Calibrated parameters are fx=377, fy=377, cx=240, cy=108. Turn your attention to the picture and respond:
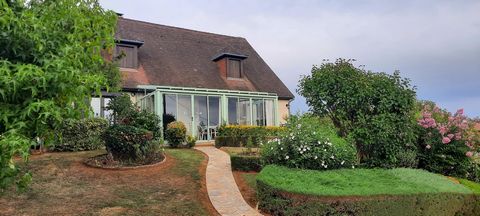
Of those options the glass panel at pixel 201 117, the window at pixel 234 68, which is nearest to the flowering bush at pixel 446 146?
the glass panel at pixel 201 117

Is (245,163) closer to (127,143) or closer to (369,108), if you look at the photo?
(127,143)

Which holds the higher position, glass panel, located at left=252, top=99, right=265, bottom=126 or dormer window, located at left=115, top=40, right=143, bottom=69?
dormer window, located at left=115, top=40, right=143, bottom=69

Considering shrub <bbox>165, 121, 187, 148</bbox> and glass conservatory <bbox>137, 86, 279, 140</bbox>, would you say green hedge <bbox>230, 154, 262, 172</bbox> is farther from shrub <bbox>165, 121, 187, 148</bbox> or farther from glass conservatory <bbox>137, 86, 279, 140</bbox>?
glass conservatory <bbox>137, 86, 279, 140</bbox>

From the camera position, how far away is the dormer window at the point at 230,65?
1011 inches

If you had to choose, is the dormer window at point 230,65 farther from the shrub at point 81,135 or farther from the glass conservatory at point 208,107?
the shrub at point 81,135

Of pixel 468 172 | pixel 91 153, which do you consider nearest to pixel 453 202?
pixel 468 172

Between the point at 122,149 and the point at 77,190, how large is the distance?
9.12 ft

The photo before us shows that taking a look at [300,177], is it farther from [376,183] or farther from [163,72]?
[163,72]

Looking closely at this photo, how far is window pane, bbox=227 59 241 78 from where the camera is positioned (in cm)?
2583

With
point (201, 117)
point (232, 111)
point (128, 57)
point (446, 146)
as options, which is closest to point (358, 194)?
point (446, 146)

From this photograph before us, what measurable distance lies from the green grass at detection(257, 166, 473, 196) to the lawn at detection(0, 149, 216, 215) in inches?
73.2

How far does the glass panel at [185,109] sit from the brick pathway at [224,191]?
6.46m

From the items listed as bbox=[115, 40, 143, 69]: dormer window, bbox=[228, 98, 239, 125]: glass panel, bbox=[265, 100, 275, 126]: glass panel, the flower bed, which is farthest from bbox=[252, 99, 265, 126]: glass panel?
the flower bed

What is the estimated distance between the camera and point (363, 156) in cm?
1238
